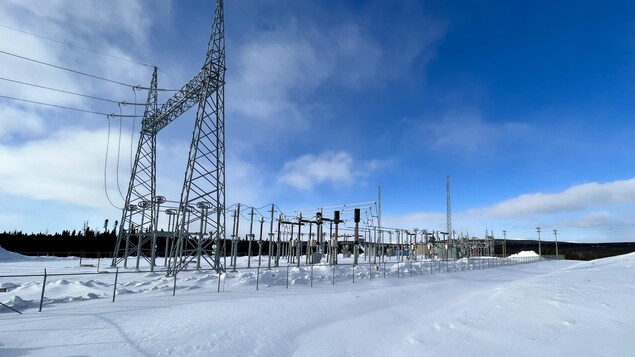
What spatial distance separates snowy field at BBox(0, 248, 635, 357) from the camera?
8.02m

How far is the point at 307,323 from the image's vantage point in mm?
10266

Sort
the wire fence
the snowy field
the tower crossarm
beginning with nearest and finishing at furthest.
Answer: the snowy field < the wire fence < the tower crossarm

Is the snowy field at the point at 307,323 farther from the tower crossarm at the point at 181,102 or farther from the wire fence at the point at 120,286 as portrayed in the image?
the tower crossarm at the point at 181,102

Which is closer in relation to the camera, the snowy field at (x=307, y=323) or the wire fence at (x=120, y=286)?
the snowy field at (x=307, y=323)

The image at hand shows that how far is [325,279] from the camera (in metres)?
20.6

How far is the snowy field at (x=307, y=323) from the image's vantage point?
802 centimetres

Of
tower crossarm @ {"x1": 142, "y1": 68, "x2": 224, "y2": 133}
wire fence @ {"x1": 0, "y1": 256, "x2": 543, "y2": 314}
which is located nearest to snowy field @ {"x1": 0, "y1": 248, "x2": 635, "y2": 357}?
wire fence @ {"x1": 0, "y1": 256, "x2": 543, "y2": 314}

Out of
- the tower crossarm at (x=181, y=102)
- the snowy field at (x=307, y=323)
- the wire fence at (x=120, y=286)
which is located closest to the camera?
the snowy field at (x=307, y=323)

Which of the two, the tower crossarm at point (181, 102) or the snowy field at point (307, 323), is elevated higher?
the tower crossarm at point (181, 102)

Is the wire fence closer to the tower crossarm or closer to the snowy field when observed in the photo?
the snowy field

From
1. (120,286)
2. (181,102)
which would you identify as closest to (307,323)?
(120,286)

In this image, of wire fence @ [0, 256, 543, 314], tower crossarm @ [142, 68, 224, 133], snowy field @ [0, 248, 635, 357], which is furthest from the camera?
tower crossarm @ [142, 68, 224, 133]

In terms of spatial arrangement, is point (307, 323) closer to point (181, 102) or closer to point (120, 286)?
point (120, 286)

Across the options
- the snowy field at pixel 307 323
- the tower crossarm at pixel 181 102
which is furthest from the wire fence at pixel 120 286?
the tower crossarm at pixel 181 102
